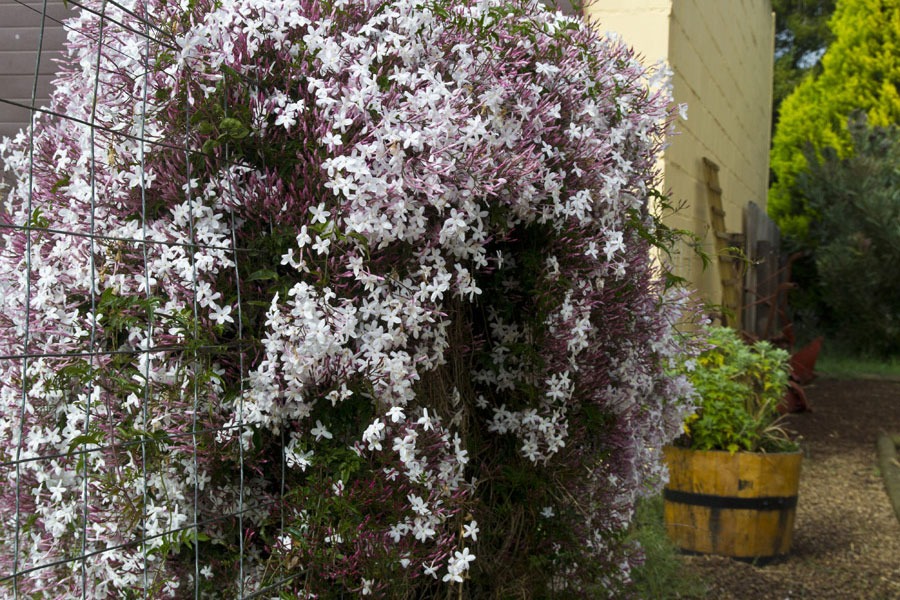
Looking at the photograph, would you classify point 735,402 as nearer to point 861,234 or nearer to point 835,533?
point 835,533

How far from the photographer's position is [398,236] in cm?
191

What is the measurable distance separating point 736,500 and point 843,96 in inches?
392

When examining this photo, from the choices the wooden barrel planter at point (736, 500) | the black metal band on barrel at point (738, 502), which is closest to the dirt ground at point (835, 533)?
the wooden barrel planter at point (736, 500)

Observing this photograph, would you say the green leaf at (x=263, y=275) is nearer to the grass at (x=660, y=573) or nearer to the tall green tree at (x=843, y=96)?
the grass at (x=660, y=573)

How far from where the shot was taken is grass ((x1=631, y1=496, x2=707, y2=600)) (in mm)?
3637

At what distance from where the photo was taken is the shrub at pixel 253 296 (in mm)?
1855

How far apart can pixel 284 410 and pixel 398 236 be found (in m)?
0.44

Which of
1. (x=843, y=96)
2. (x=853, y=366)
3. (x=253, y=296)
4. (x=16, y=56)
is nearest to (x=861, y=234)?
(x=853, y=366)

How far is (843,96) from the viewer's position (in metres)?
12.6

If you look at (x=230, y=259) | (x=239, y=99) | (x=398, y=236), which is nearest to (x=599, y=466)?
(x=398, y=236)

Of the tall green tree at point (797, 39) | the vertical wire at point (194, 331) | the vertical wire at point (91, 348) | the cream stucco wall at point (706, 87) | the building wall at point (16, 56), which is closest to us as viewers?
the vertical wire at point (91, 348)

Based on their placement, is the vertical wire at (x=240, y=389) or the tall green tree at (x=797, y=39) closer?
the vertical wire at (x=240, y=389)

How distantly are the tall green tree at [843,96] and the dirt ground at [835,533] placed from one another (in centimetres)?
546

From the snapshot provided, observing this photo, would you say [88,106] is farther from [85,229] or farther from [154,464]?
[154,464]
